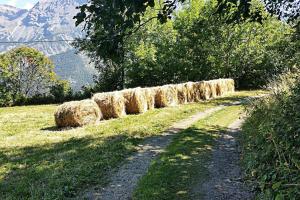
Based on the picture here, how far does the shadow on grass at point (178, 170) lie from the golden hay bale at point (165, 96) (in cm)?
1071

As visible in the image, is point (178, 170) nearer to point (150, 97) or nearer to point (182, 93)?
point (150, 97)

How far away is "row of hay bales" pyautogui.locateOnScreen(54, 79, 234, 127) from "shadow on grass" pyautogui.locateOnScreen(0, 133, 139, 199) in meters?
3.37

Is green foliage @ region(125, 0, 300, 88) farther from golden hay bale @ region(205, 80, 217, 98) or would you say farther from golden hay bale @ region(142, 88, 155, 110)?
golden hay bale @ region(142, 88, 155, 110)

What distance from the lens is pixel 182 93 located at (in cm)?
2861

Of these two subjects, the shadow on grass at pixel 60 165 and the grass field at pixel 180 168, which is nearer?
the grass field at pixel 180 168

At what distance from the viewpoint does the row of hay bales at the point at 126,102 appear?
18453 millimetres

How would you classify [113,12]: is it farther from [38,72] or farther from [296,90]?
[38,72]

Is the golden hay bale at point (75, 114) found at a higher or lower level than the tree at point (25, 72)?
lower

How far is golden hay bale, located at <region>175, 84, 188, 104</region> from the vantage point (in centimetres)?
2827

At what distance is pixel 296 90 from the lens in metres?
11.1

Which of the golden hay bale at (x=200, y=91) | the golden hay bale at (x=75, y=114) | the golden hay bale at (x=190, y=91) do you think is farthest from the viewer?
the golden hay bale at (x=200, y=91)

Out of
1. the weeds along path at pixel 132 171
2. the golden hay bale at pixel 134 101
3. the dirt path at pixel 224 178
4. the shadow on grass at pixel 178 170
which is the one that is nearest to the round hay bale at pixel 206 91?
the golden hay bale at pixel 134 101

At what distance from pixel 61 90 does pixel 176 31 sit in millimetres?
14206

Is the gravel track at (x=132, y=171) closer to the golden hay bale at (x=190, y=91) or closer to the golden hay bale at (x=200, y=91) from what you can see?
the golden hay bale at (x=190, y=91)
